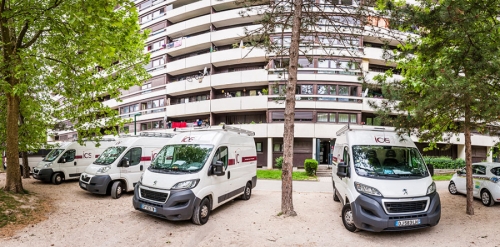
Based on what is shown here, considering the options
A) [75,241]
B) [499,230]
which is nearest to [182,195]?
[75,241]

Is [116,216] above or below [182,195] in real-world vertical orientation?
below

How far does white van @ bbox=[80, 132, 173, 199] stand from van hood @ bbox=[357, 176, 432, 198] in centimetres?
873

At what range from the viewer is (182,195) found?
6.23 metres

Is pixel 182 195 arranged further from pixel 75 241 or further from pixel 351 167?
pixel 351 167

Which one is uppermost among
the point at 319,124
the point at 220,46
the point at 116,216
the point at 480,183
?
the point at 220,46

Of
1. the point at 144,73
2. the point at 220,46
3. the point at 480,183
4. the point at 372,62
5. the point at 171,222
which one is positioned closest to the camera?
the point at 171,222

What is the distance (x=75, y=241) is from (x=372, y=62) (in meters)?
25.6

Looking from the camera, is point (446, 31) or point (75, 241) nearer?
point (75, 241)

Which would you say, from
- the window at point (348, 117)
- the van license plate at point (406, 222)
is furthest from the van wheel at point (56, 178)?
the window at point (348, 117)

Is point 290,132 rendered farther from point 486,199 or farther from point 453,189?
point 453,189

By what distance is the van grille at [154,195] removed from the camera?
638 cm

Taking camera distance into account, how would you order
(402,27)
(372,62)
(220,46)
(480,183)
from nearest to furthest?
(402,27)
(480,183)
(372,62)
(220,46)

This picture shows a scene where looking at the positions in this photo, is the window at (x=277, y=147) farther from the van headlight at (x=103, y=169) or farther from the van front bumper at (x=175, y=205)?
the van front bumper at (x=175, y=205)

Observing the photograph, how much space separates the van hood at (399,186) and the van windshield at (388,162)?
206 millimetres
